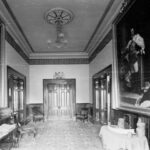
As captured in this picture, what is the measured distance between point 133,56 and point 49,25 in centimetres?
380

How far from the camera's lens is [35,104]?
38.7 ft

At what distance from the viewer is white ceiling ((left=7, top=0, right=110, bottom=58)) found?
5488 mm

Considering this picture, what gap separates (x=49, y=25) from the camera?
7.18 metres

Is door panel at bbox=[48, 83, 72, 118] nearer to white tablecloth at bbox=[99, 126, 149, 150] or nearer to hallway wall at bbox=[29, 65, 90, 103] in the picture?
hallway wall at bbox=[29, 65, 90, 103]

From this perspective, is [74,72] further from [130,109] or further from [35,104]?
[130,109]

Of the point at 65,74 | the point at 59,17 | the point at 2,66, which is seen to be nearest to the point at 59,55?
the point at 65,74

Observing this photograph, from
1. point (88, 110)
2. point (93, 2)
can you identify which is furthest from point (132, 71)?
point (88, 110)

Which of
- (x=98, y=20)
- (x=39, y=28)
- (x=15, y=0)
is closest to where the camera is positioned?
(x=15, y=0)

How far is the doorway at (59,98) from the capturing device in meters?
12.0

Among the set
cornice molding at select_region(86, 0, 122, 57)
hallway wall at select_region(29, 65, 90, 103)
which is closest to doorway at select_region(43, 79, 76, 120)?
hallway wall at select_region(29, 65, 90, 103)

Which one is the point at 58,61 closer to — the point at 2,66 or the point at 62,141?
the point at 2,66

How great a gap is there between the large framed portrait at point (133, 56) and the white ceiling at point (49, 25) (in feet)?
2.91

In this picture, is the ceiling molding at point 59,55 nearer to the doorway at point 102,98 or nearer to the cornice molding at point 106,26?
the cornice molding at point 106,26

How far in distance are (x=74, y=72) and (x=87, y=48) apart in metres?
2.02
